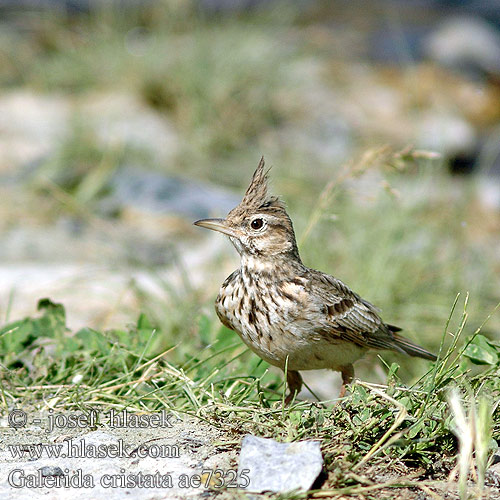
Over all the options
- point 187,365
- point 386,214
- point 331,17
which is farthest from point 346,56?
point 187,365

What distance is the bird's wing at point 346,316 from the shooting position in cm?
414

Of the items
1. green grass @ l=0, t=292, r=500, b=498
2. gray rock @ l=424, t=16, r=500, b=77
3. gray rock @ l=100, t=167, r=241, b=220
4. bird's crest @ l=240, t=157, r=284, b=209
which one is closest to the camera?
green grass @ l=0, t=292, r=500, b=498

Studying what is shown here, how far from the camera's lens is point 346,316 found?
14.0 ft

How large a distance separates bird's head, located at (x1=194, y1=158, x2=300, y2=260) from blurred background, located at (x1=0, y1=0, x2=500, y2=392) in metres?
0.52

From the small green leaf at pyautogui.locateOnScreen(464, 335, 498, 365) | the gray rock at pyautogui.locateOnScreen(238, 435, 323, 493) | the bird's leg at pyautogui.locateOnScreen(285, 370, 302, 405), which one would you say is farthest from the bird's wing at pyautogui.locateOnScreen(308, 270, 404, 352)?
the gray rock at pyautogui.locateOnScreen(238, 435, 323, 493)

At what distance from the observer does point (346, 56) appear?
14.4m

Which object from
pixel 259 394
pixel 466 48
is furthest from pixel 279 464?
pixel 466 48

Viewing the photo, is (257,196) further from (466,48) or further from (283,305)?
(466,48)

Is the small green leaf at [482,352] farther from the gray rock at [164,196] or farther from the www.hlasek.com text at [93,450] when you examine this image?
the gray rock at [164,196]

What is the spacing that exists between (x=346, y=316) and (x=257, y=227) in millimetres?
661

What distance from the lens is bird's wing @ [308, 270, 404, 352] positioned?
13.6 ft

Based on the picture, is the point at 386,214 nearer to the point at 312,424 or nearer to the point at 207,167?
the point at 207,167

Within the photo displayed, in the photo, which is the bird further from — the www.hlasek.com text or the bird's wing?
the www.hlasek.com text

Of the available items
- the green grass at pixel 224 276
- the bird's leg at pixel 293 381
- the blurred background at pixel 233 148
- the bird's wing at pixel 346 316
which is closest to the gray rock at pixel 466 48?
the blurred background at pixel 233 148
